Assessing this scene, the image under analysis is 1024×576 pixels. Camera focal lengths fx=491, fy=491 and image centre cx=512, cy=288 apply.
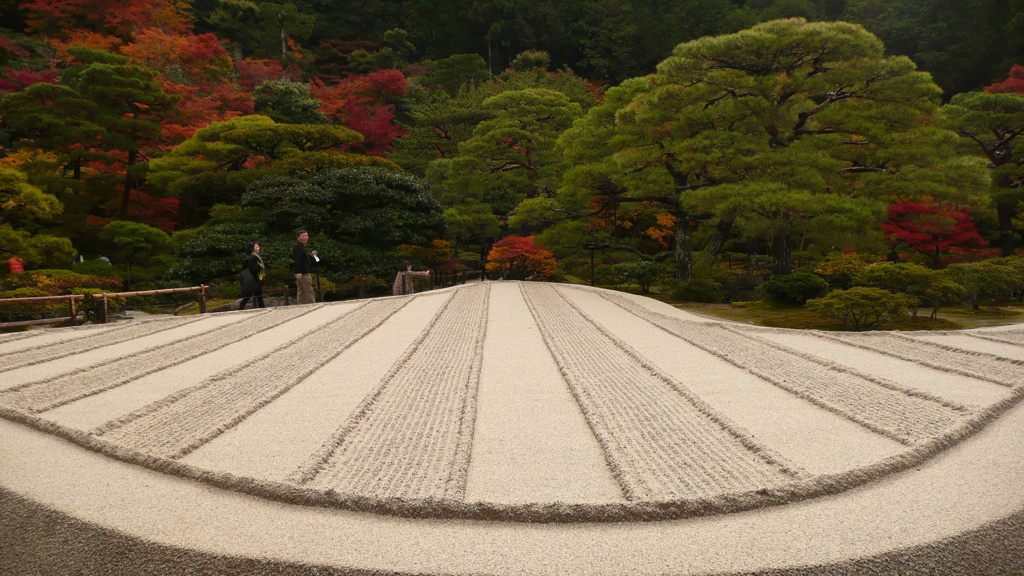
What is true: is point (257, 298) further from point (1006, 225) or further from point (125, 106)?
point (1006, 225)

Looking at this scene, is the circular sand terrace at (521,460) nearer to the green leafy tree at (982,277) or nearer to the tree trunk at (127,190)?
the green leafy tree at (982,277)

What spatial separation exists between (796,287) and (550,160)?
297 inches

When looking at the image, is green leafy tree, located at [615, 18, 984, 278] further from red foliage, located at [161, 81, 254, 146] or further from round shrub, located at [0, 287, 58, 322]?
red foliage, located at [161, 81, 254, 146]

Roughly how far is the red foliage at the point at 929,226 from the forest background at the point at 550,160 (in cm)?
8

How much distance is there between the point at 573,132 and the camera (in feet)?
36.0

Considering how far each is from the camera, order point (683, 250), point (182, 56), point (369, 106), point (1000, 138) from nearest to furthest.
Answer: point (683, 250) → point (1000, 138) → point (182, 56) → point (369, 106)

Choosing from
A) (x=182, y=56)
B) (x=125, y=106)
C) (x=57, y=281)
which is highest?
(x=182, y=56)

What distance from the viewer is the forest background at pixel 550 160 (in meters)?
7.89

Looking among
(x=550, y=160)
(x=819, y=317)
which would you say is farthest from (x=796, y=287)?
(x=550, y=160)

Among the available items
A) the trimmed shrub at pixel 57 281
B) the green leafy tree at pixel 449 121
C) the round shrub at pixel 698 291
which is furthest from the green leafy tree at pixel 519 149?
the trimmed shrub at pixel 57 281

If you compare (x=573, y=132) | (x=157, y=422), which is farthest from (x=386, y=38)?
(x=157, y=422)

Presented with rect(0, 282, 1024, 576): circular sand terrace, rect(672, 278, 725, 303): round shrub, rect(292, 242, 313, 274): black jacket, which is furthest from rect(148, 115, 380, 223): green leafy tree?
rect(0, 282, 1024, 576): circular sand terrace

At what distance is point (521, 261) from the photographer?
1134cm

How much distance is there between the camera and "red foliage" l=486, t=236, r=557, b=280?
11.1 metres
